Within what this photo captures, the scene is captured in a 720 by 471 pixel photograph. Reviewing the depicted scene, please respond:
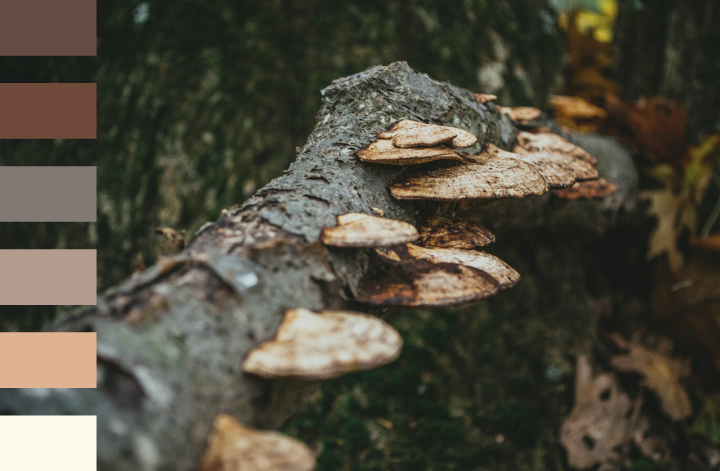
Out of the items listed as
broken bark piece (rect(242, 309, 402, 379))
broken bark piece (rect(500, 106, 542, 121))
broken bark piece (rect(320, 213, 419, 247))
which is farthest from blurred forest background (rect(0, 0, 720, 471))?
broken bark piece (rect(242, 309, 402, 379))

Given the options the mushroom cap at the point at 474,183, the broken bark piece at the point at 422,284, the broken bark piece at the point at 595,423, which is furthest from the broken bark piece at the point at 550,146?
the broken bark piece at the point at 595,423

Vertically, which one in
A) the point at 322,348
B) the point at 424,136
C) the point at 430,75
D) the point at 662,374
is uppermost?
the point at 430,75

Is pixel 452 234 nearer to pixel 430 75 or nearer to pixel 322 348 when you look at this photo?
pixel 322 348

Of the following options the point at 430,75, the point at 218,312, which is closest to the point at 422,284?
the point at 218,312

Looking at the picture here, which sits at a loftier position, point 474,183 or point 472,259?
point 474,183

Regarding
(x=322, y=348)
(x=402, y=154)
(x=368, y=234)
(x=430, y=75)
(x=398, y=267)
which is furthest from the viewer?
(x=430, y=75)

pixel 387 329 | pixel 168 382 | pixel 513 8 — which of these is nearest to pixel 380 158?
pixel 387 329
